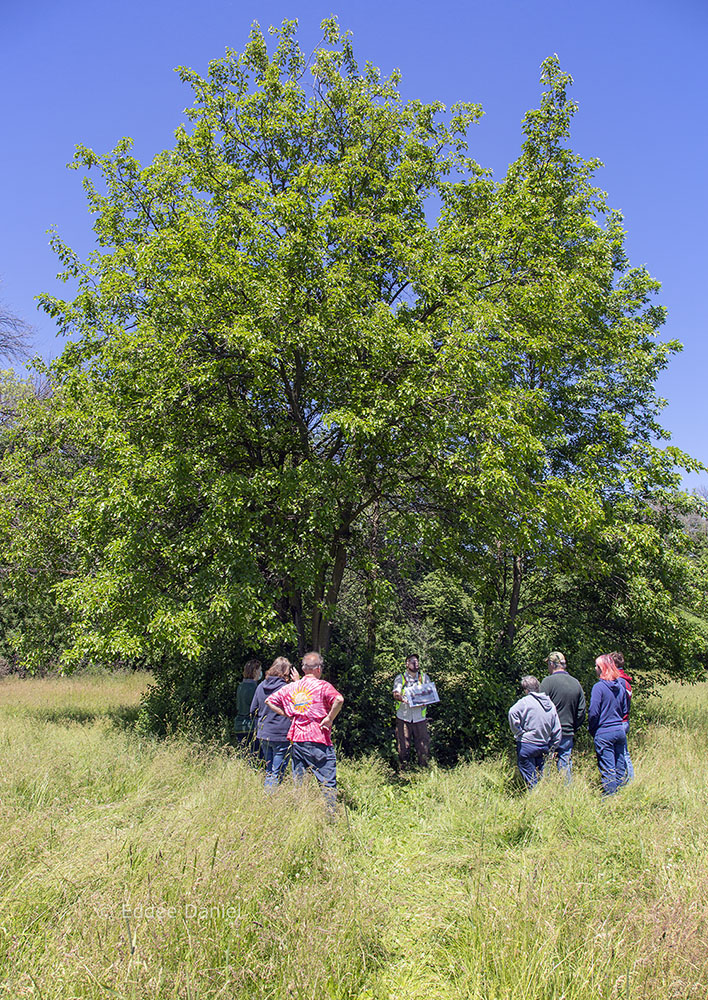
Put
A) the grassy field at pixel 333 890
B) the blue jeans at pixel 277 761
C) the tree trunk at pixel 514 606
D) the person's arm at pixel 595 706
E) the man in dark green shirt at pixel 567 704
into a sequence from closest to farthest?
1. the grassy field at pixel 333 890
2. the blue jeans at pixel 277 761
3. the person's arm at pixel 595 706
4. the man in dark green shirt at pixel 567 704
5. the tree trunk at pixel 514 606

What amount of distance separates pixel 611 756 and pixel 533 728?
2.77 feet

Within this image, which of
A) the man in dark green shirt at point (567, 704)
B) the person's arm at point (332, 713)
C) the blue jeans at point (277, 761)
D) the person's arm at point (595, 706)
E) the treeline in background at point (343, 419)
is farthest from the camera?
the treeline in background at point (343, 419)

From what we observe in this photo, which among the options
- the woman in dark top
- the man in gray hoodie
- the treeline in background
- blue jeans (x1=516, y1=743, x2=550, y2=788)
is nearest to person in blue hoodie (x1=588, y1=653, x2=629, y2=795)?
the man in gray hoodie

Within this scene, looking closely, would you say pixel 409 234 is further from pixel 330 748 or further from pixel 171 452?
pixel 330 748

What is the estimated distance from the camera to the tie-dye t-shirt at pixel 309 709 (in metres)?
5.62

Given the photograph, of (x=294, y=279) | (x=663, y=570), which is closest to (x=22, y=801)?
(x=294, y=279)

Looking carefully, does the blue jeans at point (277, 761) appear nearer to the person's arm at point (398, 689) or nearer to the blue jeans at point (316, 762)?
the blue jeans at point (316, 762)

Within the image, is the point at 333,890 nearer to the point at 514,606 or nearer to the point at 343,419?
the point at 343,419

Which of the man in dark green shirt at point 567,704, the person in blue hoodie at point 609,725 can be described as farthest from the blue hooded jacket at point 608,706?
the man in dark green shirt at point 567,704

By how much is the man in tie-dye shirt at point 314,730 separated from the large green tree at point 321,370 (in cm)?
163

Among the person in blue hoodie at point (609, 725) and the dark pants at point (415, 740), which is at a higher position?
the person in blue hoodie at point (609, 725)

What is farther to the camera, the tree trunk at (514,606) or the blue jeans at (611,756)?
the tree trunk at (514,606)

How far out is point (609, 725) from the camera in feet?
20.8

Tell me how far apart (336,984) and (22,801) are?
3.31 meters
